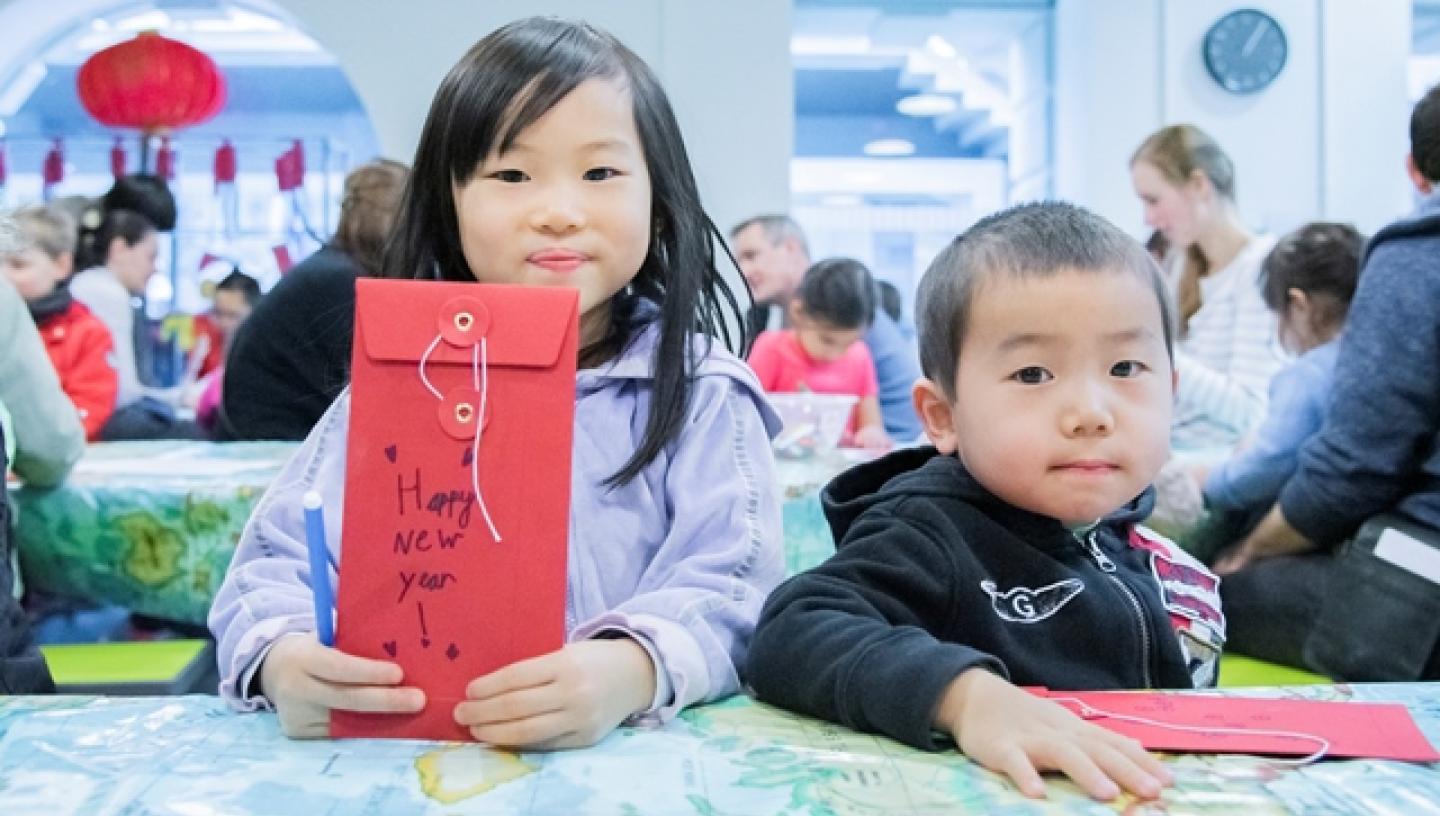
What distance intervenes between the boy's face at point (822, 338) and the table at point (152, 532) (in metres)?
1.14

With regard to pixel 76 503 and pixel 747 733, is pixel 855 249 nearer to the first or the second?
pixel 76 503

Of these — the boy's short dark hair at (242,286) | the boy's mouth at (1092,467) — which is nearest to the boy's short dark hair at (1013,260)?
the boy's mouth at (1092,467)

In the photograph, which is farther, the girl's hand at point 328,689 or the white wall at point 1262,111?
the white wall at point 1262,111

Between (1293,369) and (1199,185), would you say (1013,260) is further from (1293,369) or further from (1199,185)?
(1199,185)

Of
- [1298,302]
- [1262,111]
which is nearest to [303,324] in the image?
[1298,302]

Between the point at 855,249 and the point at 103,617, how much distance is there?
6432mm

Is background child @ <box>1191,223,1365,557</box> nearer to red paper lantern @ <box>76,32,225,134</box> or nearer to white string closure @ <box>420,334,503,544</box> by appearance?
white string closure @ <box>420,334,503,544</box>

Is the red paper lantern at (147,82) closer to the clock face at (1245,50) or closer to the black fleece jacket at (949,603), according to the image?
the clock face at (1245,50)

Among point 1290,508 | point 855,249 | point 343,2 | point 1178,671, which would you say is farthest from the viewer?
point 855,249

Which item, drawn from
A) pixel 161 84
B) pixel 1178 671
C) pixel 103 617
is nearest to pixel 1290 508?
pixel 1178 671

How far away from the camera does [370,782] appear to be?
604mm

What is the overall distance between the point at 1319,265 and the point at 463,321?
2.06 meters

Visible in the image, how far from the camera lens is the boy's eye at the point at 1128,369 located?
2.81ft

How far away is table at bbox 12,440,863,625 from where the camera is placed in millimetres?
1963
